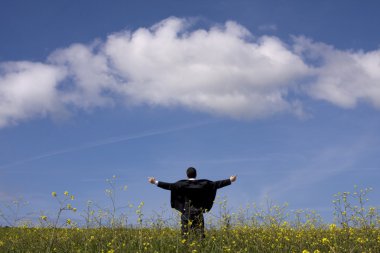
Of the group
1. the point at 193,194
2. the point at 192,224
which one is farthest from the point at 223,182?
the point at 192,224

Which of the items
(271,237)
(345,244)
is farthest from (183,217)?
(345,244)

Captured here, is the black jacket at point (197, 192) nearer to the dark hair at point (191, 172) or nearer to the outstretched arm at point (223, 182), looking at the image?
the outstretched arm at point (223, 182)

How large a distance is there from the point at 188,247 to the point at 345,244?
3.58m

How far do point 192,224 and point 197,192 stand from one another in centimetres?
92

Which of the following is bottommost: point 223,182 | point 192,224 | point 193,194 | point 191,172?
point 192,224

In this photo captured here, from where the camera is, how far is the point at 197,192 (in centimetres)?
1224

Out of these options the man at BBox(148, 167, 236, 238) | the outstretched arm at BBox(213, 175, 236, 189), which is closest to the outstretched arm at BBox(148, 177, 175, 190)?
the man at BBox(148, 167, 236, 238)

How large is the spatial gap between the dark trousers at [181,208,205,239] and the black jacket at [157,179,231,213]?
8.7 inches

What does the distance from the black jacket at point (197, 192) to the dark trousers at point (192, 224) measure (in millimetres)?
222

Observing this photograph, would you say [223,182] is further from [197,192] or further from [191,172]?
[191,172]

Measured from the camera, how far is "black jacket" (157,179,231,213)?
1224 centimetres

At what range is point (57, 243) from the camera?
10.2 m

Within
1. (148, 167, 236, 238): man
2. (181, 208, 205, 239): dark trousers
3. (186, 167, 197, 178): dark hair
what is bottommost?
(181, 208, 205, 239): dark trousers

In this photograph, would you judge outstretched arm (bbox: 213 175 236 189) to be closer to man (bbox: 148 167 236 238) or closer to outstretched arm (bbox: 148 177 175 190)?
man (bbox: 148 167 236 238)
